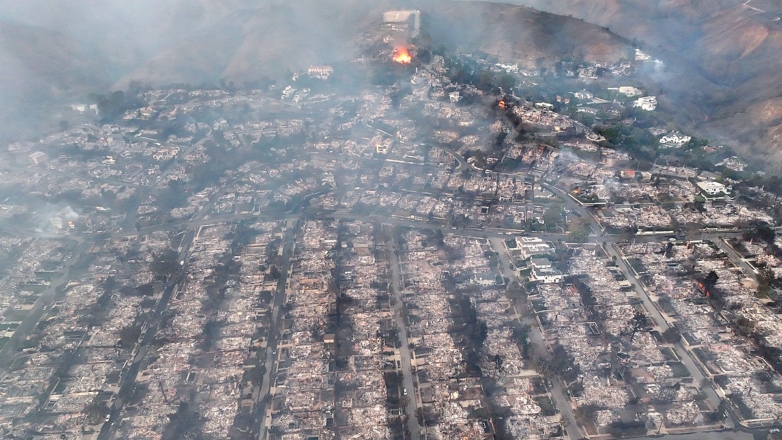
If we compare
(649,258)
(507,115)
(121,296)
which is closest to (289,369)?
(121,296)

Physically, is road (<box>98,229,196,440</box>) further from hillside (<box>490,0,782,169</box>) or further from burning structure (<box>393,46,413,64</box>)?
hillside (<box>490,0,782,169</box>)

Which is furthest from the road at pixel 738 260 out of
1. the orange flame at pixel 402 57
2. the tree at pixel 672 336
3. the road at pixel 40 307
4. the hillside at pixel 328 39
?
the road at pixel 40 307

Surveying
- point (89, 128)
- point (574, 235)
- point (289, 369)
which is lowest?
point (289, 369)

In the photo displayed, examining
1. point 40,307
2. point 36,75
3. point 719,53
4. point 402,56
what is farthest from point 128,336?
point 719,53

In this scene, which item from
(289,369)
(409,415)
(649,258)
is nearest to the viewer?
(409,415)

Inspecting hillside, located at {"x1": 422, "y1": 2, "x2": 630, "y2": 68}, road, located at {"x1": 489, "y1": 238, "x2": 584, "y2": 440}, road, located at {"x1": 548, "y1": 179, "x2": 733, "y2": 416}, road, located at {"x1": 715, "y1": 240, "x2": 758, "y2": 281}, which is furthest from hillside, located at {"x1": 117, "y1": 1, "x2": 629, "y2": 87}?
road, located at {"x1": 489, "y1": 238, "x2": 584, "y2": 440}

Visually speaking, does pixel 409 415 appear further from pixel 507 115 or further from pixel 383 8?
pixel 383 8

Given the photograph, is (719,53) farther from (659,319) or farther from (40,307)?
(40,307)
